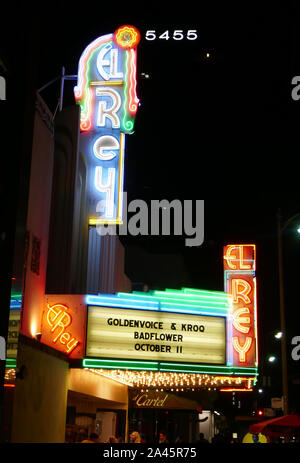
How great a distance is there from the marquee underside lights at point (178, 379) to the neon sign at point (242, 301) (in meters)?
0.69

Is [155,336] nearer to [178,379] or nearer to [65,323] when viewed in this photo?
[65,323]

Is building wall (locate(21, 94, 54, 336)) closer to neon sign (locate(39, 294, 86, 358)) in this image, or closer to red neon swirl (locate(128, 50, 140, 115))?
neon sign (locate(39, 294, 86, 358))

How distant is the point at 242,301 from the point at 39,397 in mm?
7759

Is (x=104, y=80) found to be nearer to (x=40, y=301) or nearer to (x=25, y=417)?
(x=40, y=301)

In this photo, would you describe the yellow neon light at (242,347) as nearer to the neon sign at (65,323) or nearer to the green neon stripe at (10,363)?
the neon sign at (65,323)

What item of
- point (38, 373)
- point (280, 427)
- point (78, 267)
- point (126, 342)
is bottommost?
point (280, 427)

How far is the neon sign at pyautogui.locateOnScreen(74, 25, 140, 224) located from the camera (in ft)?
51.6

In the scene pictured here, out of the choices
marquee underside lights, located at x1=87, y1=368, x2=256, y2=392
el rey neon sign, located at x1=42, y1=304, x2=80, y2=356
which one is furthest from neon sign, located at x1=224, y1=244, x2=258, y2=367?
el rey neon sign, located at x1=42, y1=304, x2=80, y2=356

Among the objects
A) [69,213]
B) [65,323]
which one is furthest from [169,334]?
[69,213]

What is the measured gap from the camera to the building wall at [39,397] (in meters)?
10.8

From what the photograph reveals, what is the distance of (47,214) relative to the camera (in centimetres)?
1459

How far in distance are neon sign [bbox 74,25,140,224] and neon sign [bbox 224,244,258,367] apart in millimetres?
4749
